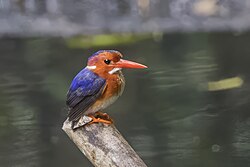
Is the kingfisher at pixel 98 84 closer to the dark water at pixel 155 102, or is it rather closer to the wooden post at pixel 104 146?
the wooden post at pixel 104 146

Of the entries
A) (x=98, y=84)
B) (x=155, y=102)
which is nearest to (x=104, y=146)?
(x=98, y=84)

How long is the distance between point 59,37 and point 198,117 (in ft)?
9.26

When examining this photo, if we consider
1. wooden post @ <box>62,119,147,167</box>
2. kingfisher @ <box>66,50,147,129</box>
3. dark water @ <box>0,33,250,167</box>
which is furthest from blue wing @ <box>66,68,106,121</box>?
dark water @ <box>0,33,250,167</box>

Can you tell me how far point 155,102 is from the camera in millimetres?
5125

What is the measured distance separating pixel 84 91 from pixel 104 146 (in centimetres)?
37

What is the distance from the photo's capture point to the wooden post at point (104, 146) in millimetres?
2320

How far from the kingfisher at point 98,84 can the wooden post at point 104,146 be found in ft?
0.44

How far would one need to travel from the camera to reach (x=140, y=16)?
748cm

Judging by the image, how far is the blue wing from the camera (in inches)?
106

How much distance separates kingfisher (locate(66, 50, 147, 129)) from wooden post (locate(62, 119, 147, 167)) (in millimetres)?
134

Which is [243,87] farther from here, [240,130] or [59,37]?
[59,37]

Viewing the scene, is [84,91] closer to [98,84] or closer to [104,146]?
[98,84]

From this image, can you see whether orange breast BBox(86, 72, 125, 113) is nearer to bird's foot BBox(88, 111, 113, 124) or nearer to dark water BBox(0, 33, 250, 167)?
bird's foot BBox(88, 111, 113, 124)

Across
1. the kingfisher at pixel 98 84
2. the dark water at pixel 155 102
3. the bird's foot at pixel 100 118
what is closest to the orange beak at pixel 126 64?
the kingfisher at pixel 98 84
